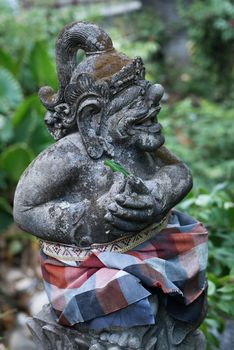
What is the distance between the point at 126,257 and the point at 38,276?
3140mm

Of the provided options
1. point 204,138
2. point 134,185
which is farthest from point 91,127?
point 204,138

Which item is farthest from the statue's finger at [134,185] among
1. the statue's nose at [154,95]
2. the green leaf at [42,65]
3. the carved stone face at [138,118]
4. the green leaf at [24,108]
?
the green leaf at [42,65]

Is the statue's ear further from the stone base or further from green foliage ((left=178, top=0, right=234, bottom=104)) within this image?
green foliage ((left=178, top=0, right=234, bottom=104))

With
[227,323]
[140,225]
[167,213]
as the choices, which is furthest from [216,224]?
[140,225]

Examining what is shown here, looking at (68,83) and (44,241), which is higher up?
(68,83)

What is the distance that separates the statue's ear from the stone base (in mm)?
564

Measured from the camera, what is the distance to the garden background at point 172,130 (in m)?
3.21

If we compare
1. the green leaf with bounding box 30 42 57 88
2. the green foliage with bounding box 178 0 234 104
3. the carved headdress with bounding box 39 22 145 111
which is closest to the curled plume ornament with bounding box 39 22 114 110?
the carved headdress with bounding box 39 22 145 111

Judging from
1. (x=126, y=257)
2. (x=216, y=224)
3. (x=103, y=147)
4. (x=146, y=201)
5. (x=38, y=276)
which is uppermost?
(x=103, y=147)

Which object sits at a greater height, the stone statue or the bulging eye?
the bulging eye

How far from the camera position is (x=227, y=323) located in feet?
11.3

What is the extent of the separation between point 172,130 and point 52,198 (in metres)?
3.89

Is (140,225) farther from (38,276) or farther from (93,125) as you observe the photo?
(38,276)

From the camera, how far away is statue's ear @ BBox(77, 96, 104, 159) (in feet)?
7.07
